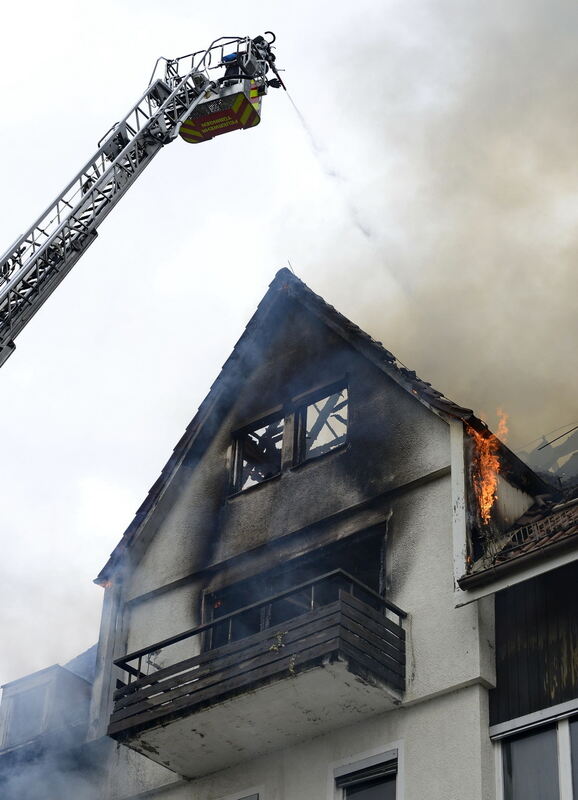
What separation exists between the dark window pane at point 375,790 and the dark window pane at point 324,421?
5.71 metres

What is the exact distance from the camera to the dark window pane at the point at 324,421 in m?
21.0

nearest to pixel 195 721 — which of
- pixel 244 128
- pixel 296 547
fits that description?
pixel 296 547

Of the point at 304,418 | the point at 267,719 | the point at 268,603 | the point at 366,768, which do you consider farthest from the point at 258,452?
the point at 366,768

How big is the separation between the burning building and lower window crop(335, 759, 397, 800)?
3cm

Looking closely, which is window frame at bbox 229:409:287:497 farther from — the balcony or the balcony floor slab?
the balcony floor slab

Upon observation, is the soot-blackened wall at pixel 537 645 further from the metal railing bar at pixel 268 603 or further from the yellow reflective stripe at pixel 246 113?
the yellow reflective stripe at pixel 246 113

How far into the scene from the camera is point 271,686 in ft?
55.8

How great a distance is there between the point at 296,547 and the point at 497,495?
10.5 ft

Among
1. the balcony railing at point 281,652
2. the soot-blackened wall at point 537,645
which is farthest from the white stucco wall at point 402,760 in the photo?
the balcony railing at point 281,652

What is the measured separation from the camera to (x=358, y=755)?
17078 millimetres

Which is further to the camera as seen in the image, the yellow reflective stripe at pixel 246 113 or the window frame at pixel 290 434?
the yellow reflective stripe at pixel 246 113

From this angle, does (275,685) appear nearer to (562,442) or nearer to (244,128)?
(562,442)

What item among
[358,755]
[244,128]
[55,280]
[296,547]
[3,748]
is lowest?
[358,755]

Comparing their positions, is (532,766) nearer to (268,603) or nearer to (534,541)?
(534,541)
